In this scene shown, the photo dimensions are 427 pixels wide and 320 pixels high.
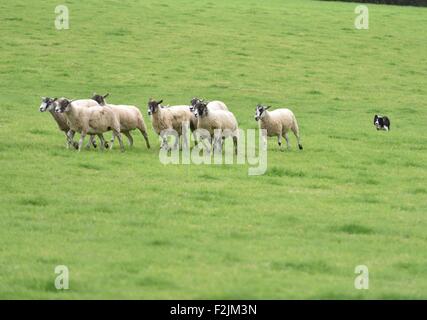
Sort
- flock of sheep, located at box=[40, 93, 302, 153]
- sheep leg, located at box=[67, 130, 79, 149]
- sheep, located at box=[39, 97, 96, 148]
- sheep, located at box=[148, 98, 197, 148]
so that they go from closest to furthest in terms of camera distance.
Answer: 1. flock of sheep, located at box=[40, 93, 302, 153]
2. sheep, located at box=[39, 97, 96, 148]
3. sheep leg, located at box=[67, 130, 79, 149]
4. sheep, located at box=[148, 98, 197, 148]

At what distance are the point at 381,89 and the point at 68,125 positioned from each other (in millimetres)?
18829

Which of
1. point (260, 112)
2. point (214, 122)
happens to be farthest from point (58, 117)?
point (260, 112)

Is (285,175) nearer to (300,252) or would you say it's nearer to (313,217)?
(313,217)

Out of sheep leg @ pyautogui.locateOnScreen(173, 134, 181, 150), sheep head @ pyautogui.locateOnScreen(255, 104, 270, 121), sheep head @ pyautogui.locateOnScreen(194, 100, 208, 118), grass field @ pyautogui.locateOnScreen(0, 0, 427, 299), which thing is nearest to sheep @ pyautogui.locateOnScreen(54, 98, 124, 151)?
grass field @ pyautogui.locateOnScreen(0, 0, 427, 299)

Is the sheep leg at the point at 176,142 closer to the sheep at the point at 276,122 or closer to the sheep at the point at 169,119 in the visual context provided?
the sheep at the point at 169,119

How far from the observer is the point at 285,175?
21.1 m

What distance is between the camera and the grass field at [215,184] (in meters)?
13.1

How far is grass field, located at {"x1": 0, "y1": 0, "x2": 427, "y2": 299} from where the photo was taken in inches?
515

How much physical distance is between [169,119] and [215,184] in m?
4.39

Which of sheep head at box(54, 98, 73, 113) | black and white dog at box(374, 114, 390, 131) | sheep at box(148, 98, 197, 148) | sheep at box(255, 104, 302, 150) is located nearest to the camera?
sheep head at box(54, 98, 73, 113)

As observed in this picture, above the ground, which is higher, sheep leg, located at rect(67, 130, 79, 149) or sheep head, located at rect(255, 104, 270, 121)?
sheep head, located at rect(255, 104, 270, 121)

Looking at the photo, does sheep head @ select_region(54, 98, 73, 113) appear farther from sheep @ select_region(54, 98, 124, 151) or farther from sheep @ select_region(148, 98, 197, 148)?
sheep @ select_region(148, 98, 197, 148)

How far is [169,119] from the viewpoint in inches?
934

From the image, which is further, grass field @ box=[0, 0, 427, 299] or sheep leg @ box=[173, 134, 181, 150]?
sheep leg @ box=[173, 134, 181, 150]
